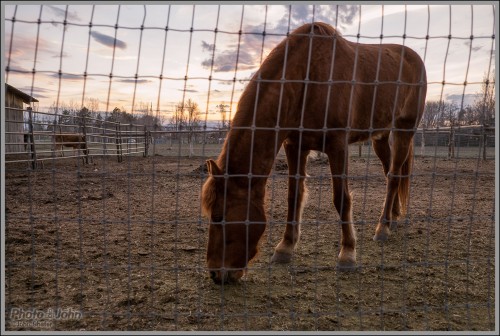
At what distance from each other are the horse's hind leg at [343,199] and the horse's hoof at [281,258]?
496mm

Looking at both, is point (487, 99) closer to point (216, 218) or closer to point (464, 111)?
point (464, 111)

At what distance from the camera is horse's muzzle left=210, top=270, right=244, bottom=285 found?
111 inches

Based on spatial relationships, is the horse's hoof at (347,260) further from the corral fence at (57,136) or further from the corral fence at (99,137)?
the corral fence at (57,136)

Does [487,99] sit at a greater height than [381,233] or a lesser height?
greater

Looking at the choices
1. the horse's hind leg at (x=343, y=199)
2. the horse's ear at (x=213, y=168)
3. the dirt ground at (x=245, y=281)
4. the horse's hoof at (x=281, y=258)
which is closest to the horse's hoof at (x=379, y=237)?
the dirt ground at (x=245, y=281)

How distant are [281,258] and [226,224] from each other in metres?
1.07

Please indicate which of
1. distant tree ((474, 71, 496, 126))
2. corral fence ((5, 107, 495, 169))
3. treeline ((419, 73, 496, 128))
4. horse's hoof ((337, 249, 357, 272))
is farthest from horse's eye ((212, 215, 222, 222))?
distant tree ((474, 71, 496, 126))

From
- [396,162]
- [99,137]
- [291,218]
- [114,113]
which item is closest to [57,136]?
[99,137]

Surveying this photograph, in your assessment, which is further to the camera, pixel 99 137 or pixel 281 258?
pixel 99 137

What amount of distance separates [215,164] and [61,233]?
273 centimetres

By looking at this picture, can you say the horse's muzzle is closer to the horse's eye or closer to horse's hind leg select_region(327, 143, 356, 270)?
the horse's eye

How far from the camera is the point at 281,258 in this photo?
3.61m

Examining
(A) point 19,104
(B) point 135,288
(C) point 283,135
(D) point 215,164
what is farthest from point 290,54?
(A) point 19,104

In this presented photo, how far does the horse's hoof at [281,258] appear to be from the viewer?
3601 millimetres
